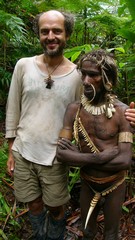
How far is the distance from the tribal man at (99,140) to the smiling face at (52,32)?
1.07 ft

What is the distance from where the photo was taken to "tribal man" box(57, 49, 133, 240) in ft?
7.48

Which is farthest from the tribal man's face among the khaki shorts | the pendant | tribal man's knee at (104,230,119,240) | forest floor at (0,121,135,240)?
forest floor at (0,121,135,240)

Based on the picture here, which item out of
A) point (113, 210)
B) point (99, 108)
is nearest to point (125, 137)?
point (99, 108)

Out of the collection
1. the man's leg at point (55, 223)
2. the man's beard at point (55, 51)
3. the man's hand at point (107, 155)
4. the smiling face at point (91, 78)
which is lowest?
the man's leg at point (55, 223)

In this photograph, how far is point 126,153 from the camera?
227 cm

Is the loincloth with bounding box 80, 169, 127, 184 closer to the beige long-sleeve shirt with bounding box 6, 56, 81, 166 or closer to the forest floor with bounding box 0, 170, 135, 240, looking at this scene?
the beige long-sleeve shirt with bounding box 6, 56, 81, 166

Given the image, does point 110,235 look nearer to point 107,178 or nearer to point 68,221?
point 107,178

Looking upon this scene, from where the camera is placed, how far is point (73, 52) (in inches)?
127

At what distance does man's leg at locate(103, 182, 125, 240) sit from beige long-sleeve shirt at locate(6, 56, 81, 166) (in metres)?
0.61

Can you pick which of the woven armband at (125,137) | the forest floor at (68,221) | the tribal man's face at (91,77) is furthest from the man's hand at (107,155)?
the forest floor at (68,221)

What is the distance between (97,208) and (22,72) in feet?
4.47

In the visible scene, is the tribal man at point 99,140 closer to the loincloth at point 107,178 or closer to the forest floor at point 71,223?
the loincloth at point 107,178

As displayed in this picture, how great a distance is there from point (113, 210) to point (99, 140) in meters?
0.59

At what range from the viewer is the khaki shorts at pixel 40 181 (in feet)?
9.03
